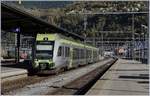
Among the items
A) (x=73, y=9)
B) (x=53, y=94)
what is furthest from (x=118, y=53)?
(x=53, y=94)

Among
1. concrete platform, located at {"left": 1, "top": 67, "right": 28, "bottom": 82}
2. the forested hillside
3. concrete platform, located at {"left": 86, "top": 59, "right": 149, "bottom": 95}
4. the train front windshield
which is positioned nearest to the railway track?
concrete platform, located at {"left": 1, "top": 67, "right": 28, "bottom": 82}

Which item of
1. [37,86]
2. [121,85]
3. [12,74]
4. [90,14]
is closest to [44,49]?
[12,74]

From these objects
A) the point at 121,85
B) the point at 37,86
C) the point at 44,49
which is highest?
the point at 44,49

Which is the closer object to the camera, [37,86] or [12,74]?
[37,86]

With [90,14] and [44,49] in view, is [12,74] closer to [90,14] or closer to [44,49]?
[44,49]

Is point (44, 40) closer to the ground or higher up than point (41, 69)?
higher up

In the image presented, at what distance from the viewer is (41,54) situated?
31.3 m

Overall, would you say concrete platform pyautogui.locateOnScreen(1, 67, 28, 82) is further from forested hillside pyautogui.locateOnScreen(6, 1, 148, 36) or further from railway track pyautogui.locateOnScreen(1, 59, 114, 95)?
forested hillside pyautogui.locateOnScreen(6, 1, 148, 36)

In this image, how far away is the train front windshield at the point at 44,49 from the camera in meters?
31.3

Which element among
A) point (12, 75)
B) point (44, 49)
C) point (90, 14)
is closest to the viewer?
point (12, 75)

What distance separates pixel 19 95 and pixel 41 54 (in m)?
14.0

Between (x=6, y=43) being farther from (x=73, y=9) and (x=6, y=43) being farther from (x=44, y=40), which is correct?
(x=44, y=40)

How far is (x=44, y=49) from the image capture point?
103 feet

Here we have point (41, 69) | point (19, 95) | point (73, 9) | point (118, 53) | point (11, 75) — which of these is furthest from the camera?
point (118, 53)
